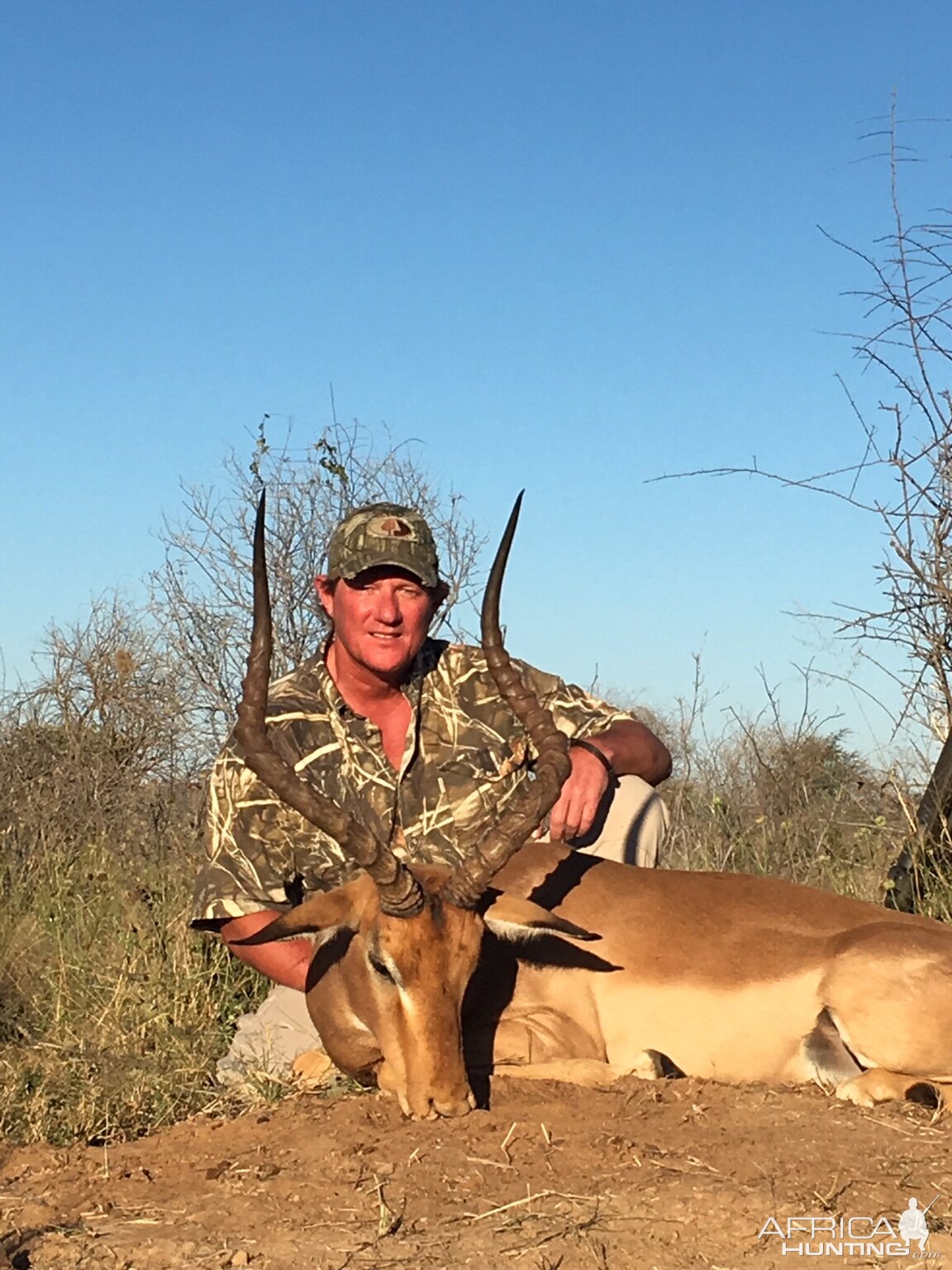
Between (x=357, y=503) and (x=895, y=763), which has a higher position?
(x=357, y=503)

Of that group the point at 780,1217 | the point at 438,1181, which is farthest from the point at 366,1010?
the point at 780,1217

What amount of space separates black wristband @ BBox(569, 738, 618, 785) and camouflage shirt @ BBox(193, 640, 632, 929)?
0.21 meters

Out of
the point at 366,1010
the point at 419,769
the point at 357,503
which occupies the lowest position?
the point at 366,1010

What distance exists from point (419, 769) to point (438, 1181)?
224 cm

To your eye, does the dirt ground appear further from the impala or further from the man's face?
the man's face

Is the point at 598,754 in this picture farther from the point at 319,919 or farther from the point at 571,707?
the point at 319,919

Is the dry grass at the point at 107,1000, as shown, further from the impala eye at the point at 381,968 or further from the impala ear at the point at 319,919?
the impala eye at the point at 381,968

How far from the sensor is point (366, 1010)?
5129 mm

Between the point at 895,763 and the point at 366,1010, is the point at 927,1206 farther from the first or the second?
the point at 895,763

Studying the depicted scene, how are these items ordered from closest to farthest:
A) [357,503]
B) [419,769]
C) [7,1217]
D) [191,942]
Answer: [7,1217], [419,769], [191,942], [357,503]

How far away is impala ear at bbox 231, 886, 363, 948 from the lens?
507 centimetres

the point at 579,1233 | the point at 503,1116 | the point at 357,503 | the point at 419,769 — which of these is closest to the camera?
the point at 579,1233

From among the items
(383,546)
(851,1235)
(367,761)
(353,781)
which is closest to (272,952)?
(353,781)

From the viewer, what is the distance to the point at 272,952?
19.0 feet
